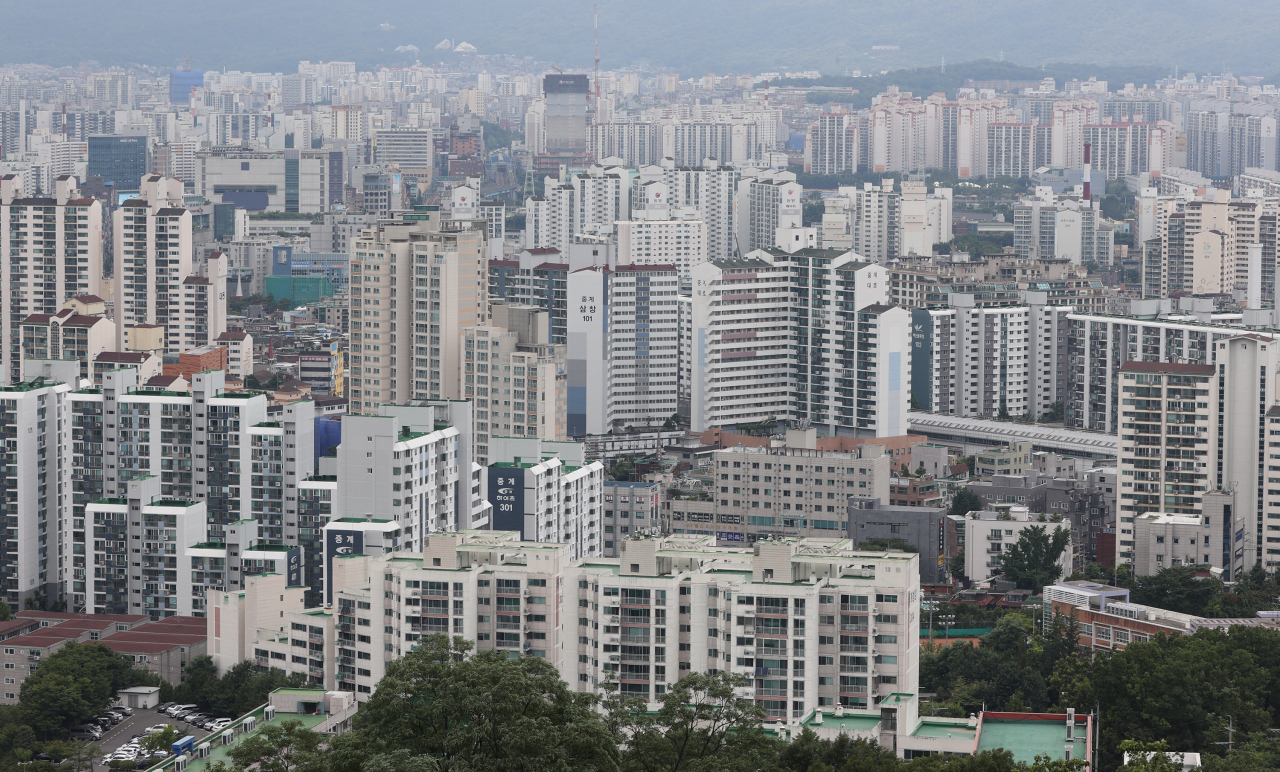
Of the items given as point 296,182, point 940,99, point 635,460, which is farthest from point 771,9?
point 635,460

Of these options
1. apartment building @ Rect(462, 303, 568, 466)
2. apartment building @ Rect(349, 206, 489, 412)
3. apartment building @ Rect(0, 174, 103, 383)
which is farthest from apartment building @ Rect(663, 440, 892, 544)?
apartment building @ Rect(0, 174, 103, 383)

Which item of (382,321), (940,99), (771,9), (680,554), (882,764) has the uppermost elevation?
(771,9)

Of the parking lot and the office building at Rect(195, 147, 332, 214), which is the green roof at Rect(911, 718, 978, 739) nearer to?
the parking lot

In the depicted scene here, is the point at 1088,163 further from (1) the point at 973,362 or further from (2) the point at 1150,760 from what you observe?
(2) the point at 1150,760

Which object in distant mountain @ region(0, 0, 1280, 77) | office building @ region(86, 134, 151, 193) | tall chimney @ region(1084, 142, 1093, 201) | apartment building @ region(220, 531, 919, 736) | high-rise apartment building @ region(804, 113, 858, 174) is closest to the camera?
apartment building @ region(220, 531, 919, 736)

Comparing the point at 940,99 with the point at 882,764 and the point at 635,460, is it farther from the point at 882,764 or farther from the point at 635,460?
the point at 882,764

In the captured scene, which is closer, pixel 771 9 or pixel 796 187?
pixel 796 187

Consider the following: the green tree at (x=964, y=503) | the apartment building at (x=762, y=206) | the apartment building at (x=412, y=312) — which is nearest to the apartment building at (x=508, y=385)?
the apartment building at (x=412, y=312)
